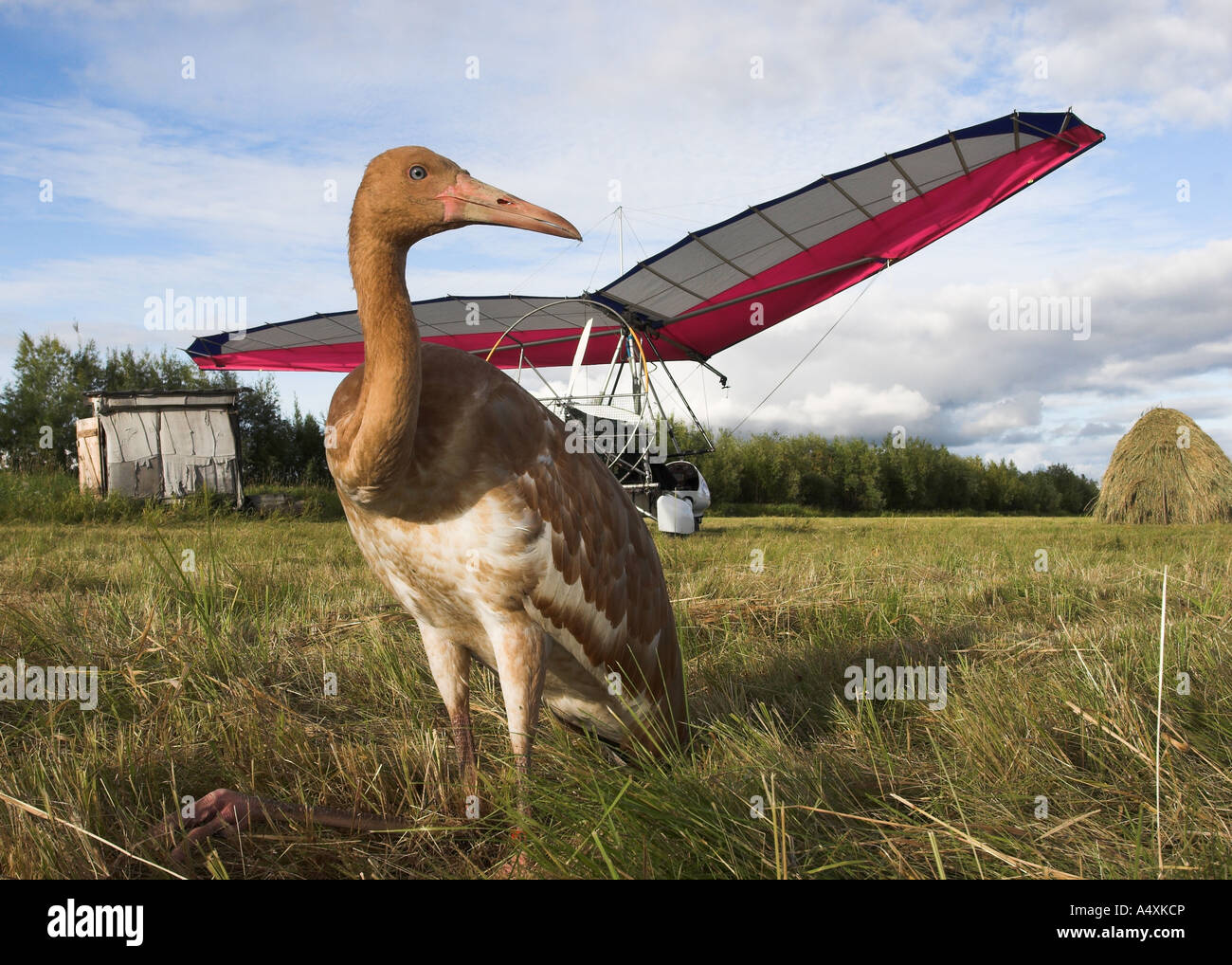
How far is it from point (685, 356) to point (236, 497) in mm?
8699

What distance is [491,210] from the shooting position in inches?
Answer: 81.6

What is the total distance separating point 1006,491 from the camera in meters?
32.4

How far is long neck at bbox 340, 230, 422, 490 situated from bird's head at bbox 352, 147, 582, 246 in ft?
0.21

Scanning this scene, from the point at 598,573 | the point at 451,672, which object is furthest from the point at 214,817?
the point at 598,573

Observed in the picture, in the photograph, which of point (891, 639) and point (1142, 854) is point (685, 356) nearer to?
point (891, 639)

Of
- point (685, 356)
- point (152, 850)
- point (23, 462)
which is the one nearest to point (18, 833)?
point (152, 850)

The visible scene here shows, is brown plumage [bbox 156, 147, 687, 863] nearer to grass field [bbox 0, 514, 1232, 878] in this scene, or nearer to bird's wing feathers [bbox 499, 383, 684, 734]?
bird's wing feathers [bbox 499, 383, 684, 734]

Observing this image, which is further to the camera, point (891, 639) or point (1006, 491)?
point (1006, 491)

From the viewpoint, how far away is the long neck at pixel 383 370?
1931 mm

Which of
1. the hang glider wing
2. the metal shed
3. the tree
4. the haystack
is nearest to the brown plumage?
the hang glider wing

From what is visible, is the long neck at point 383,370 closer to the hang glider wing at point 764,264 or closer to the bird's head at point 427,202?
the bird's head at point 427,202

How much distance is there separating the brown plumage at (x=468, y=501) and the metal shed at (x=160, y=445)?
42.0 feet

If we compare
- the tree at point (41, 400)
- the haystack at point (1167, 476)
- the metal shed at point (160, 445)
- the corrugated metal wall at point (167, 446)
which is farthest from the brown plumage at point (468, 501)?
the tree at point (41, 400)
